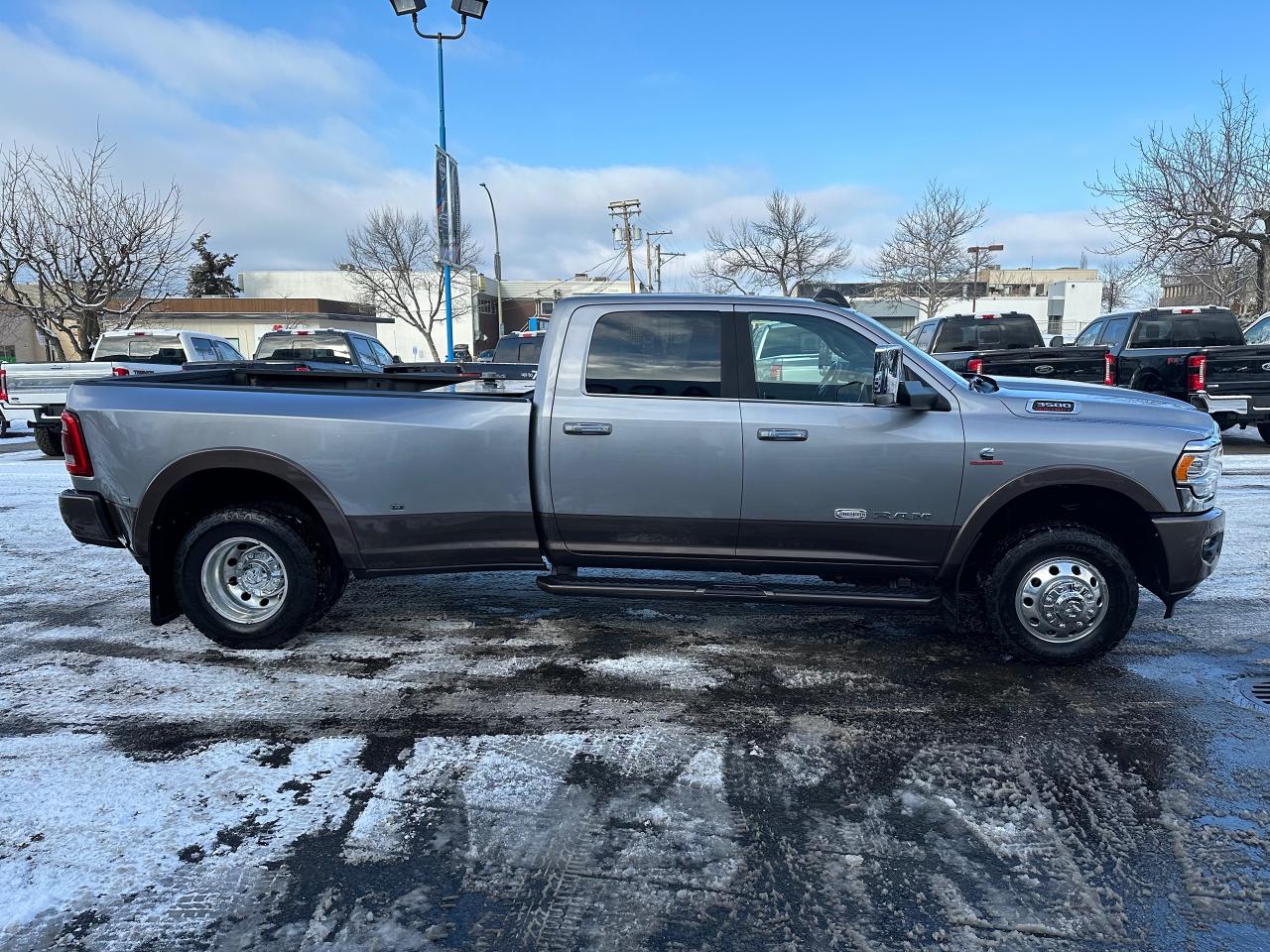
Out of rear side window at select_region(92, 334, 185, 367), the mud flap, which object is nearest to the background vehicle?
rear side window at select_region(92, 334, 185, 367)

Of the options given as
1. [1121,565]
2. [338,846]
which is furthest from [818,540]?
[338,846]

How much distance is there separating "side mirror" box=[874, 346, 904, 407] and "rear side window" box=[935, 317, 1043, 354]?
9319 mm

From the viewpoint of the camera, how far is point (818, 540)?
4297 mm

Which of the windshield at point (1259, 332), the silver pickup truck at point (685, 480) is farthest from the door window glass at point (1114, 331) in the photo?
the silver pickup truck at point (685, 480)

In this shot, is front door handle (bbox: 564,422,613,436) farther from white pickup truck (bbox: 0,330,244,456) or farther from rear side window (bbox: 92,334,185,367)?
rear side window (bbox: 92,334,185,367)

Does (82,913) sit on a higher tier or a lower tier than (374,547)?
lower

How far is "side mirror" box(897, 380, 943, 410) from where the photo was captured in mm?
4043

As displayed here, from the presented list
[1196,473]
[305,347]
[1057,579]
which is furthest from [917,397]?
[305,347]

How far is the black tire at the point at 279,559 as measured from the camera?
441 centimetres

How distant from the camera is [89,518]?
4.49m

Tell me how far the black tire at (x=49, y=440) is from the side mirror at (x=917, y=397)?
12.6m

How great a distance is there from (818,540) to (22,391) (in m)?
13.3

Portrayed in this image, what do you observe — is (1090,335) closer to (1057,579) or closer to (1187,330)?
(1187,330)

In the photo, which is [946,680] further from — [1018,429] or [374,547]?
[374,547]
